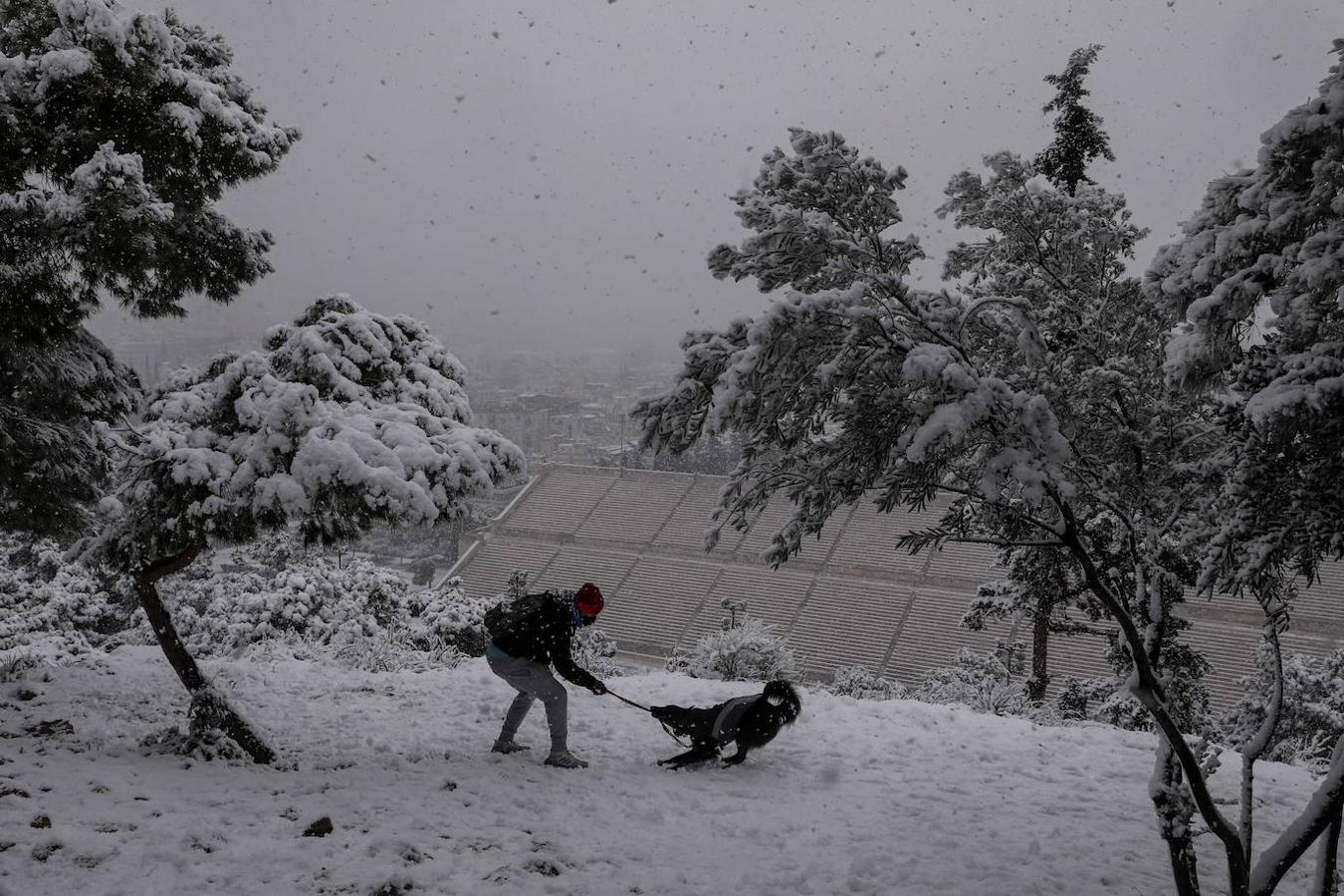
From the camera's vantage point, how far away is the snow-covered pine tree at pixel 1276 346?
246cm

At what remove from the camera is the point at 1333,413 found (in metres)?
2.51

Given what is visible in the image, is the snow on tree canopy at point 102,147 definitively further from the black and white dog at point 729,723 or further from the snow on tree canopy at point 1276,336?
the snow on tree canopy at point 1276,336

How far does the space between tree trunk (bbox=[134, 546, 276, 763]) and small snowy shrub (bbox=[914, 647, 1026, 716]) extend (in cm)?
866

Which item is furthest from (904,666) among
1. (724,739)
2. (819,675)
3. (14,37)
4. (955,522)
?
(14,37)

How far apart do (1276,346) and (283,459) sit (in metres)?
4.86

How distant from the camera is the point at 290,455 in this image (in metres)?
4.56

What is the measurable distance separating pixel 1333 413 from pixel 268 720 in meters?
6.87

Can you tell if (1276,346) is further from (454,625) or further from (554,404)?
(554,404)

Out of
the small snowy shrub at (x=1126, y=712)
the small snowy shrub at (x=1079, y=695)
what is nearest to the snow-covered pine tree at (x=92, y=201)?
the small snowy shrub at (x=1126, y=712)

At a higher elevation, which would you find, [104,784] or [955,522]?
[955,522]

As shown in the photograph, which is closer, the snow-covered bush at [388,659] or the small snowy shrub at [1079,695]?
the snow-covered bush at [388,659]

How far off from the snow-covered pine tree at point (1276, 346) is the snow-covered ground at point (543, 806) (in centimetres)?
173

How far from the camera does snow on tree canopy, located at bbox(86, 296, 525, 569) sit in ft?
14.3

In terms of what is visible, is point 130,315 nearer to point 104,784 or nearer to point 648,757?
point 104,784
